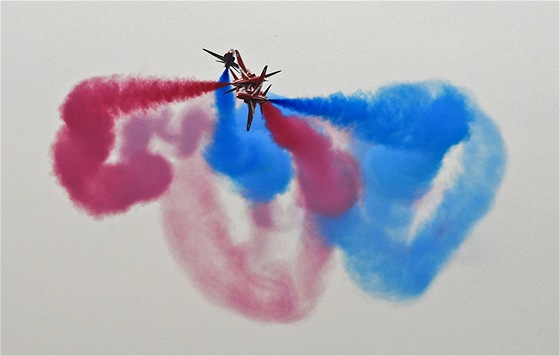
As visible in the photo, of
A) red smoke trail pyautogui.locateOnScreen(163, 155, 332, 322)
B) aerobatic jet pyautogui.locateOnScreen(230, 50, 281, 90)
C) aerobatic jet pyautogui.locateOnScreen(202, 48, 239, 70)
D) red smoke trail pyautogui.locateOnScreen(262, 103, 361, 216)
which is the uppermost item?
aerobatic jet pyautogui.locateOnScreen(202, 48, 239, 70)

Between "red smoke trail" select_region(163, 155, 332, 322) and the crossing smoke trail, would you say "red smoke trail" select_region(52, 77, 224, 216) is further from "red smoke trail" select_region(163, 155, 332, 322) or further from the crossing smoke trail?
"red smoke trail" select_region(163, 155, 332, 322)

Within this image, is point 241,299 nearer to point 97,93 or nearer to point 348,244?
point 348,244

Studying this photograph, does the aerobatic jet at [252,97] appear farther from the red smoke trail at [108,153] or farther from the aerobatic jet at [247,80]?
the red smoke trail at [108,153]

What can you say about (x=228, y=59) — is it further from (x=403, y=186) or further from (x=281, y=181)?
(x=403, y=186)

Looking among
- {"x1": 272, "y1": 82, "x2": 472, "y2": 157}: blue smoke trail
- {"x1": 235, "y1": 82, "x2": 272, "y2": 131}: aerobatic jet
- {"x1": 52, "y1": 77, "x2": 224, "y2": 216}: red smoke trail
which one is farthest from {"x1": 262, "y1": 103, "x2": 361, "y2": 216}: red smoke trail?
{"x1": 52, "y1": 77, "x2": 224, "y2": 216}: red smoke trail

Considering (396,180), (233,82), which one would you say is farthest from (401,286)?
(233,82)

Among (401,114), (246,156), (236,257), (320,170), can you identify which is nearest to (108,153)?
(246,156)
